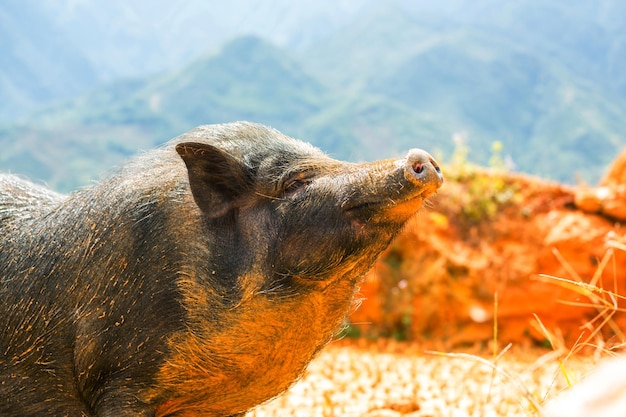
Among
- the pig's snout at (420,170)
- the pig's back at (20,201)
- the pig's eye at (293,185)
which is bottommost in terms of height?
the pig's back at (20,201)

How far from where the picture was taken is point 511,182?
977 centimetres

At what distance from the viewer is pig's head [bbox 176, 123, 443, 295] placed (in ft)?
7.70

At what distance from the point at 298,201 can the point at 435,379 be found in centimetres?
397

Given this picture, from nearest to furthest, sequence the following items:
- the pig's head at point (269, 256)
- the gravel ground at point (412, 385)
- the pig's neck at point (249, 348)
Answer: the pig's head at point (269, 256) → the pig's neck at point (249, 348) → the gravel ground at point (412, 385)

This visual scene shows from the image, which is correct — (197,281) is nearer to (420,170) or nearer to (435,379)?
(420,170)

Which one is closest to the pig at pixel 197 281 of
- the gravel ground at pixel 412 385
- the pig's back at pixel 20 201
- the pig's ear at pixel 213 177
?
the pig's ear at pixel 213 177

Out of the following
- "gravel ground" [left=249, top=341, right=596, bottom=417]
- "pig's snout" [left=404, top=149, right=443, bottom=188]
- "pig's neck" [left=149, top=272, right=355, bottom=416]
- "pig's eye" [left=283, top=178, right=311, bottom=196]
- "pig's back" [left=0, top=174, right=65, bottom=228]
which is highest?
"pig's snout" [left=404, top=149, right=443, bottom=188]

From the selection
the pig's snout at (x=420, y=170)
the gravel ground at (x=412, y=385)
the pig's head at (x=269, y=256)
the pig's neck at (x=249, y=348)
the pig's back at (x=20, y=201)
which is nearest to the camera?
the pig's snout at (x=420, y=170)

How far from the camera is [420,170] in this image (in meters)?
2.28

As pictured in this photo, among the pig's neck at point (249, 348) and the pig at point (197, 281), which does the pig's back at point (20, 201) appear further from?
the pig's neck at point (249, 348)

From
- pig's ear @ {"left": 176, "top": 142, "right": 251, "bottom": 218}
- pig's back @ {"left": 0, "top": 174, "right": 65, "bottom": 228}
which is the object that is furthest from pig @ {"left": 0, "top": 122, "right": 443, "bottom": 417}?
pig's back @ {"left": 0, "top": 174, "right": 65, "bottom": 228}

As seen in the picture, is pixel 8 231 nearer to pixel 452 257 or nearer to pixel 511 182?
pixel 452 257

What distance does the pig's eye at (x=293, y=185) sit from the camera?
8.45 ft

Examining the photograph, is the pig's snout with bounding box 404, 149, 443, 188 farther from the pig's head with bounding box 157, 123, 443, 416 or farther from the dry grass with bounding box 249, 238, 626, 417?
the dry grass with bounding box 249, 238, 626, 417
